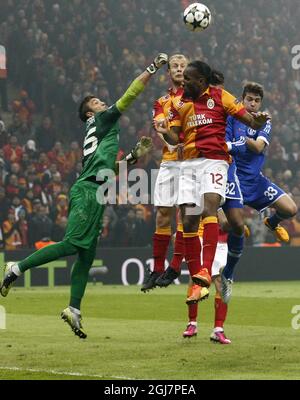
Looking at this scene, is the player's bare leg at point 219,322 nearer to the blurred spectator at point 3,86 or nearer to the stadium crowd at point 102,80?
the stadium crowd at point 102,80

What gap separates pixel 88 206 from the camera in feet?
32.1

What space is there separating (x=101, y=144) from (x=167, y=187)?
1.28m

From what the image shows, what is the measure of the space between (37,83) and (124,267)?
5877mm

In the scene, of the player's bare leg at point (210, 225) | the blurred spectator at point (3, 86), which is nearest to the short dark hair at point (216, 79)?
the player's bare leg at point (210, 225)

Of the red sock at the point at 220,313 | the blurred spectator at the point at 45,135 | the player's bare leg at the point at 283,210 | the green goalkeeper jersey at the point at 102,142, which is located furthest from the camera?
the blurred spectator at the point at 45,135

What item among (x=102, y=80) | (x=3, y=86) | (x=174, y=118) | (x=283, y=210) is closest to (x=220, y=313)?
(x=174, y=118)

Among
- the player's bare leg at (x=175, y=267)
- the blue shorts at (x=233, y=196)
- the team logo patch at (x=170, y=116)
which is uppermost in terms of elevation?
the team logo patch at (x=170, y=116)

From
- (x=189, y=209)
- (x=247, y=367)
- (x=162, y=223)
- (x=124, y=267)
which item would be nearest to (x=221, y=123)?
(x=189, y=209)

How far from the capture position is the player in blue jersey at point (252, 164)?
10.8m

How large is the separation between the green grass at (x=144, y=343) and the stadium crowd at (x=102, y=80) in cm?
585

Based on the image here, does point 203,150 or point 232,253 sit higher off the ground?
point 203,150

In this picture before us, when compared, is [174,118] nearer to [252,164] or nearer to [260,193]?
[252,164]

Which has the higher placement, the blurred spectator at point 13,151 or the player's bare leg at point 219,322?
the blurred spectator at point 13,151
